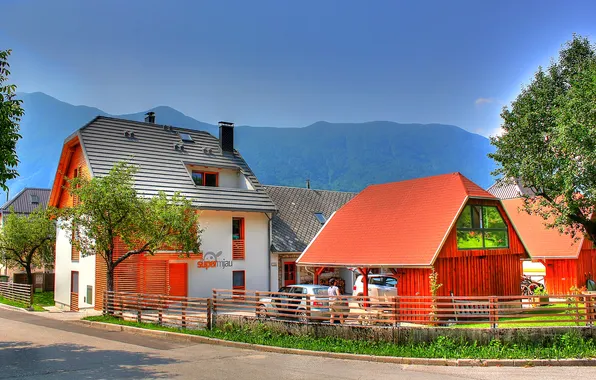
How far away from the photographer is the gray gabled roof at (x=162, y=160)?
29.2 meters

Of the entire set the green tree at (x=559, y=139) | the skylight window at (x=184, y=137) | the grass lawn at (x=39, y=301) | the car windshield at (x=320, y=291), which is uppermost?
the skylight window at (x=184, y=137)

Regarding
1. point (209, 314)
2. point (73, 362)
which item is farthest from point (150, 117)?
point (73, 362)

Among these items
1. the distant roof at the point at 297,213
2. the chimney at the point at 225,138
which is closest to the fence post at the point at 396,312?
the distant roof at the point at 297,213

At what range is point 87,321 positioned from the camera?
2297 centimetres

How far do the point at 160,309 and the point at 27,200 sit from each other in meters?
43.6

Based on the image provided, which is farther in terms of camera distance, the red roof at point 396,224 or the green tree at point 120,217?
the green tree at point 120,217

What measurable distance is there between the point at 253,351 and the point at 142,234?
902cm

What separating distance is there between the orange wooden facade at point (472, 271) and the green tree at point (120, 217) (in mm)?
9773

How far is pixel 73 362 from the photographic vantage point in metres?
13.8

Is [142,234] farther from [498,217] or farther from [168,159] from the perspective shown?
[498,217]

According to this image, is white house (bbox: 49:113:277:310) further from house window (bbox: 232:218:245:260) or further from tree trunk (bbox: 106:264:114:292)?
tree trunk (bbox: 106:264:114:292)

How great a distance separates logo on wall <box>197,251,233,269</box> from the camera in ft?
97.4

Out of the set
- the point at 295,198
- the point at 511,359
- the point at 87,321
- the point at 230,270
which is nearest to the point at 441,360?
the point at 511,359

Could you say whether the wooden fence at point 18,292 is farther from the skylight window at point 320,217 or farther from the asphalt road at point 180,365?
the skylight window at point 320,217
